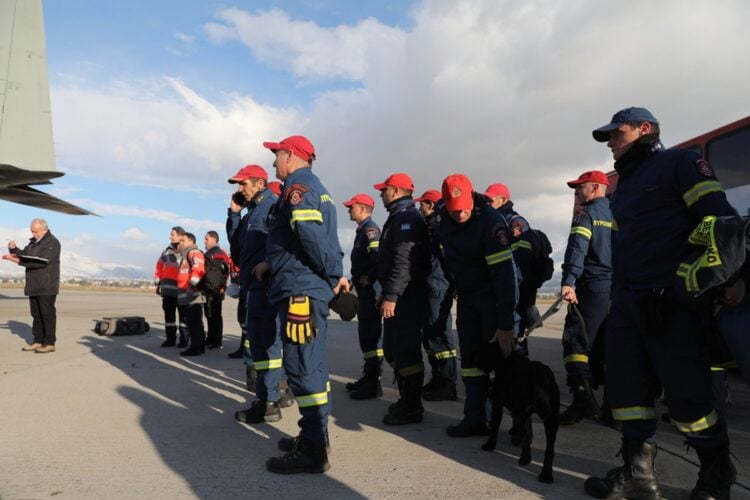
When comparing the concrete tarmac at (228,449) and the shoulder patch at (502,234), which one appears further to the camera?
the shoulder patch at (502,234)

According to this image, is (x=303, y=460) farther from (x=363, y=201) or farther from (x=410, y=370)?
(x=363, y=201)

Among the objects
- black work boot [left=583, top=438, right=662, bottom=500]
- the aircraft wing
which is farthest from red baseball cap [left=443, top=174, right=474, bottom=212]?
the aircraft wing

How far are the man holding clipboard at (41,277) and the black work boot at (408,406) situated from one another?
5.49 metres

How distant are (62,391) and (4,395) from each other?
0.45 metres

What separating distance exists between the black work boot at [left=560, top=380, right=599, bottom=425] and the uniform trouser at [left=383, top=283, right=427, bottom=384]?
123cm

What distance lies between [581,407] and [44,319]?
707cm

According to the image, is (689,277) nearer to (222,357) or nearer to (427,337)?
(427,337)

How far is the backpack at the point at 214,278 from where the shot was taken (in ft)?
24.8

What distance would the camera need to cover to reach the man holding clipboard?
7.00 metres

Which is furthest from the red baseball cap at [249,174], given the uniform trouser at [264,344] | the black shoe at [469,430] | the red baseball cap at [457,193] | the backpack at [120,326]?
Result: the backpack at [120,326]

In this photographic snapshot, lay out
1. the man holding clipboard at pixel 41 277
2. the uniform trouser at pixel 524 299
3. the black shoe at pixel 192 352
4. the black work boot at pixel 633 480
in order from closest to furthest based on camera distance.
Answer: the black work boot at pixel 633 480, the uniform trouser at pixel 524 299, the man holding clipboard at pixel 41 277, the black shoe at pixel 192 352

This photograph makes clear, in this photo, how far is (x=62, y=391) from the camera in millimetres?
4848

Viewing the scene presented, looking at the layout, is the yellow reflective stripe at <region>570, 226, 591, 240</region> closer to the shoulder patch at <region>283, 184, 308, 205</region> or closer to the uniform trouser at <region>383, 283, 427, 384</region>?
the uniform trouser at <region>383, 283, 427, 384</region>

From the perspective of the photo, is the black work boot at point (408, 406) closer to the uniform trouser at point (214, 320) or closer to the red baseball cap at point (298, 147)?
the red baseball cap at point (298, 147)
